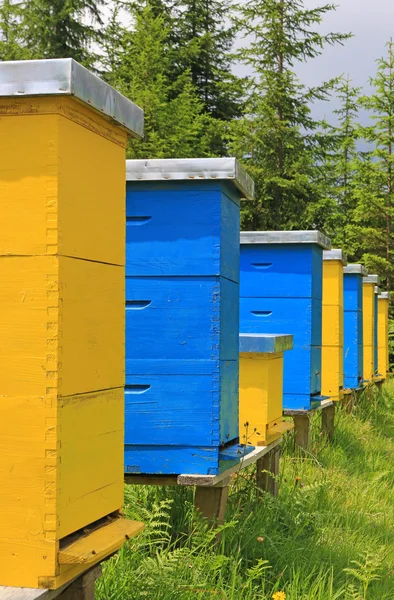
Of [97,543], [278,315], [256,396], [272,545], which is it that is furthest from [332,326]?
[97,543]

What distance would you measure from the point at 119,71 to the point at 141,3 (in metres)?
3.70

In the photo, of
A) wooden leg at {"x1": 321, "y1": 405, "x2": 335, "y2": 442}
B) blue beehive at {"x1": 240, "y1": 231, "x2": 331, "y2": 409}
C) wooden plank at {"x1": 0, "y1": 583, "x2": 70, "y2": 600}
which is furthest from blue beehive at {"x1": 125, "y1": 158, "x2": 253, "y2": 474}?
wooden leg at {"x1": 321, "y1": 405, "x2": 335, "y2": 442}

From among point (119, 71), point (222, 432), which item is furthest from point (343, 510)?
point (119, 71)

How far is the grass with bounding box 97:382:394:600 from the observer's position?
3145 millimetres

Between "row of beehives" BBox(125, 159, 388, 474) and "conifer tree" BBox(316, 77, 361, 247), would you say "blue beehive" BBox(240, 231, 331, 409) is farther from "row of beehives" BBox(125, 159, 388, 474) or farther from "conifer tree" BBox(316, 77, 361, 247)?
"conifer tree" BBox(316, 77, 361, 247)

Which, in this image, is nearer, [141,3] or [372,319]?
[372,319]

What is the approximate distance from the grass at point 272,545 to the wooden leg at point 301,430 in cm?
22

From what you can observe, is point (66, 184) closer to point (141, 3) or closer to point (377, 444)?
point (377, 444)

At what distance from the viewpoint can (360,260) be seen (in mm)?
21328

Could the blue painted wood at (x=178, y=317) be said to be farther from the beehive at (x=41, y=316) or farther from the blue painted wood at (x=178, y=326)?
the beehive at (x=41, y=316)

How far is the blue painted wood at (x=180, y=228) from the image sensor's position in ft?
11.5

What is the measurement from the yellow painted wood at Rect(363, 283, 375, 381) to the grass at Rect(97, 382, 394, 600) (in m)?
5.37

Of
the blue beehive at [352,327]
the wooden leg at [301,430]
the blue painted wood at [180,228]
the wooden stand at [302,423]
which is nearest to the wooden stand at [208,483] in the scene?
the blue painted wood at [180,228]

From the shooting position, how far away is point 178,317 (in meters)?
3.58
